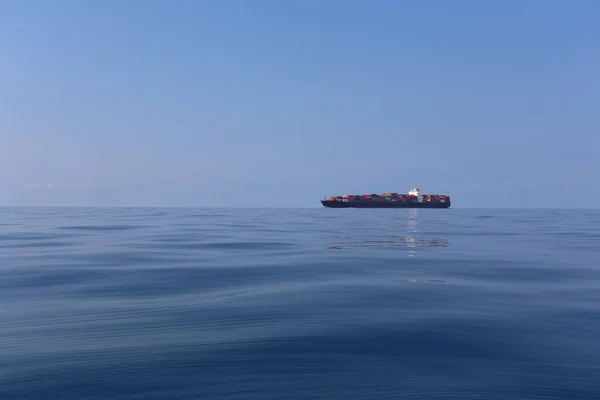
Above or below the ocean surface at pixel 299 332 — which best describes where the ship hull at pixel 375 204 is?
above

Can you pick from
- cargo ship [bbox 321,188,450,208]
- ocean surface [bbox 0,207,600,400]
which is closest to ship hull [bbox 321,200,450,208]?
cargo ship [bbox 321,188,450,208]

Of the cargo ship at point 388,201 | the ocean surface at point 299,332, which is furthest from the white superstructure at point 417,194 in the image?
the ocean surface at point 299,332

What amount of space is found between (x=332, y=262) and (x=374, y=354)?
12.5m

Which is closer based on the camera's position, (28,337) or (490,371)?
(490,371)

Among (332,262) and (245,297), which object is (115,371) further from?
(332,262)

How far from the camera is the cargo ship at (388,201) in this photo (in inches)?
6319

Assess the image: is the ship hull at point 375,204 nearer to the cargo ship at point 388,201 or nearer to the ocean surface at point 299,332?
the cargo ship at point 388,201

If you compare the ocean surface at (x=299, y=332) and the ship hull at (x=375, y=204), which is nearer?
the ocean surface at (x=299, y=332)

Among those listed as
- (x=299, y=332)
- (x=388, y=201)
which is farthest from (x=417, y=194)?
(x=299, y=332)

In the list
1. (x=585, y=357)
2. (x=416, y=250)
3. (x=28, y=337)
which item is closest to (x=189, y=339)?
(x=28, y=337)

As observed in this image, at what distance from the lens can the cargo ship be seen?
16050 cm

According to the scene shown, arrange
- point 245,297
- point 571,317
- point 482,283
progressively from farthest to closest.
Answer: point 482,283 → point 245,297 → point 571,317

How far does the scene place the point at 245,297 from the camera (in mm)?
12883

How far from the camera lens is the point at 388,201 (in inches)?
6526
